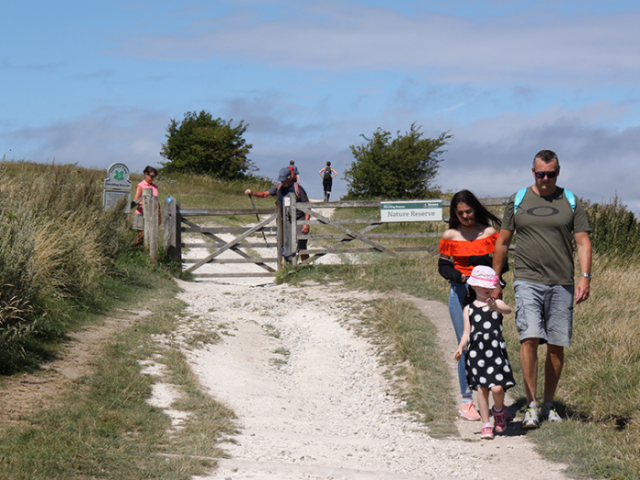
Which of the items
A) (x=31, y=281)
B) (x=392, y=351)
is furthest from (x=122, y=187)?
(x=392, y=351)

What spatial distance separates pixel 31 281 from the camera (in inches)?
269

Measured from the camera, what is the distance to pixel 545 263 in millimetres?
5102

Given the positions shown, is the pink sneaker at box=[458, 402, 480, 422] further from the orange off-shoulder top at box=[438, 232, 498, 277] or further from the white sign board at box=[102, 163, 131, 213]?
the white sign board at box=[102, 163, 131, 213]

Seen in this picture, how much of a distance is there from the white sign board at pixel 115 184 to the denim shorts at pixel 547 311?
10.2 meters

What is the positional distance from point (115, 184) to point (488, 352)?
35.4 ft

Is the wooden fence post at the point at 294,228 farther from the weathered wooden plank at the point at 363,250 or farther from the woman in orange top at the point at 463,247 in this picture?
the woman in orange top at the point at 463,247

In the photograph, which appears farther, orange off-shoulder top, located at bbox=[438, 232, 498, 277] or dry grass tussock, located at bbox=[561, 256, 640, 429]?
dry grass tussock, located at bbox=[561, 256, 640, 429]

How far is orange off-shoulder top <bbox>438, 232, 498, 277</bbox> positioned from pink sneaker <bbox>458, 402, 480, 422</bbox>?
4.02 ft

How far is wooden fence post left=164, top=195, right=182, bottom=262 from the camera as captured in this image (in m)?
13.5

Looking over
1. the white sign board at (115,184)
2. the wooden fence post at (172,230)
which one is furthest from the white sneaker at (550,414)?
the white sign board at (115,184)

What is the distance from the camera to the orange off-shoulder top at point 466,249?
542 centimetres

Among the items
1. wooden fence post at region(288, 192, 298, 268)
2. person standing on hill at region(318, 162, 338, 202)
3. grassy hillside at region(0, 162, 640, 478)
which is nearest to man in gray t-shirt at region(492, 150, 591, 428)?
grassy hillside at region(0, 162, 640, 478)

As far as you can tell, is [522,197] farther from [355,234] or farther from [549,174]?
[355,234]

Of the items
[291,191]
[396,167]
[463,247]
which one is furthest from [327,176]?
[463,247]
